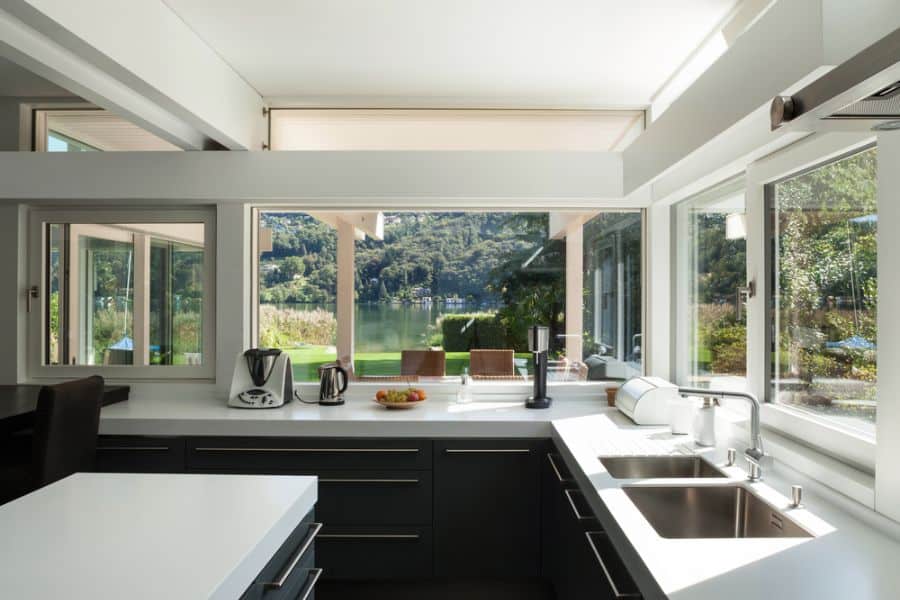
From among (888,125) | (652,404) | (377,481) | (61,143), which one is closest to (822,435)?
(652,404)

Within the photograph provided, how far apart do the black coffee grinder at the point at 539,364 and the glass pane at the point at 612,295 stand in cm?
41

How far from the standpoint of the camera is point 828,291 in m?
1.91

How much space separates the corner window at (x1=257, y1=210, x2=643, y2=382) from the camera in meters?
3.43

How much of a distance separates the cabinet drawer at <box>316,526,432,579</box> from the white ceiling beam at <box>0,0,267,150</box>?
1945 millimetres

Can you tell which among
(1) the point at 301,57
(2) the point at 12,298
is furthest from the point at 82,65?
(2) the point at 12,298

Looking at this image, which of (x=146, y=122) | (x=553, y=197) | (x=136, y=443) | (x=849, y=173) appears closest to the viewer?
(x=849, y=173)

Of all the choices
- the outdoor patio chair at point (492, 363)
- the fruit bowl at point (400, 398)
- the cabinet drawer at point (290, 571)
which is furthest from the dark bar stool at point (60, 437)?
the outdoor patio chair at point (492, 363)

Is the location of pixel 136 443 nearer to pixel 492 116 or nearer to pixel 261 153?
pixel 261 153

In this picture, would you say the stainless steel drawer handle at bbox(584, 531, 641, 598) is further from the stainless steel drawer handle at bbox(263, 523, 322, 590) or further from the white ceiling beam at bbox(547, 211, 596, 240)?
the white ceiling beam at bbox(547, 211, 596, 240)

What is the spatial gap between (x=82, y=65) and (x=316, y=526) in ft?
5.88

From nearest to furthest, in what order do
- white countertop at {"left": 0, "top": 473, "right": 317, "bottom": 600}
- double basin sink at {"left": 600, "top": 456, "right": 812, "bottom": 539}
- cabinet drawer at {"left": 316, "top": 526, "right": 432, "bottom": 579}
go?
white countertop at {"left": 0, "top": 473, "right": 317, "bottom": 600}, double basin sink at {"left": 600, "top": 456, "right": 812, "bottom": 539}, cabinet drawer at {"left": 316, "top": 526, "right": 432, "bottom": 579}

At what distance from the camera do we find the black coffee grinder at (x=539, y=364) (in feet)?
10.1

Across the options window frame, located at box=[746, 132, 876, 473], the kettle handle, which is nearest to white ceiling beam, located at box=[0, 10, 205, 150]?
the kettle handle

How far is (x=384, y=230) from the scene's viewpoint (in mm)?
3477
